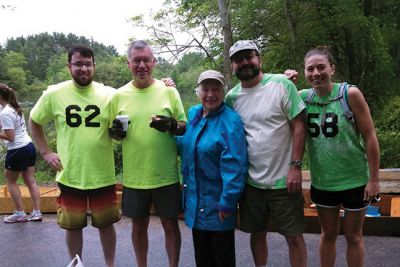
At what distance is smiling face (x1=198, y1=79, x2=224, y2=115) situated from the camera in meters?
2.78

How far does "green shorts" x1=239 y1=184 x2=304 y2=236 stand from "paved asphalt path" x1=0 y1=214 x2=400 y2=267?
3.70 feet

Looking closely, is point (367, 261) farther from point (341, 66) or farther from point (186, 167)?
point (341, 66)

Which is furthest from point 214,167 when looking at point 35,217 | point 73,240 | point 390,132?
point 390,132

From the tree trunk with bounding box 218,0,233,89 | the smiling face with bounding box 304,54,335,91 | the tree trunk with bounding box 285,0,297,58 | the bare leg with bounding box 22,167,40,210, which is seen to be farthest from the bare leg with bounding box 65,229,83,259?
the tree trunk with bounding box 285,0,297,58

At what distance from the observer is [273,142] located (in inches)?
106

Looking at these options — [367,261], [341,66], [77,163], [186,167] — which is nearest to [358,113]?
[186,167]

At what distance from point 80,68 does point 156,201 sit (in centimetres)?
122

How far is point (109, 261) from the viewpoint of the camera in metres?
3.35

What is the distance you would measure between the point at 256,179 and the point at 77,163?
4.61 ft

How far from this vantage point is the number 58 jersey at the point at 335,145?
270 cm

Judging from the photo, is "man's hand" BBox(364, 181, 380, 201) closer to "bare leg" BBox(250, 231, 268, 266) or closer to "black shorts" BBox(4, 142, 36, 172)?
"bare leg" BBox(250, 231, 268, 266)

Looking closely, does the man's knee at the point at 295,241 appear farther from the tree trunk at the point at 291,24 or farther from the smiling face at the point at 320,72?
the tree trunk at the point at 291,24

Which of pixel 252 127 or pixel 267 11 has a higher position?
pixel 267 11

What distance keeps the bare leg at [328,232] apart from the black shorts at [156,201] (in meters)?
1.11
